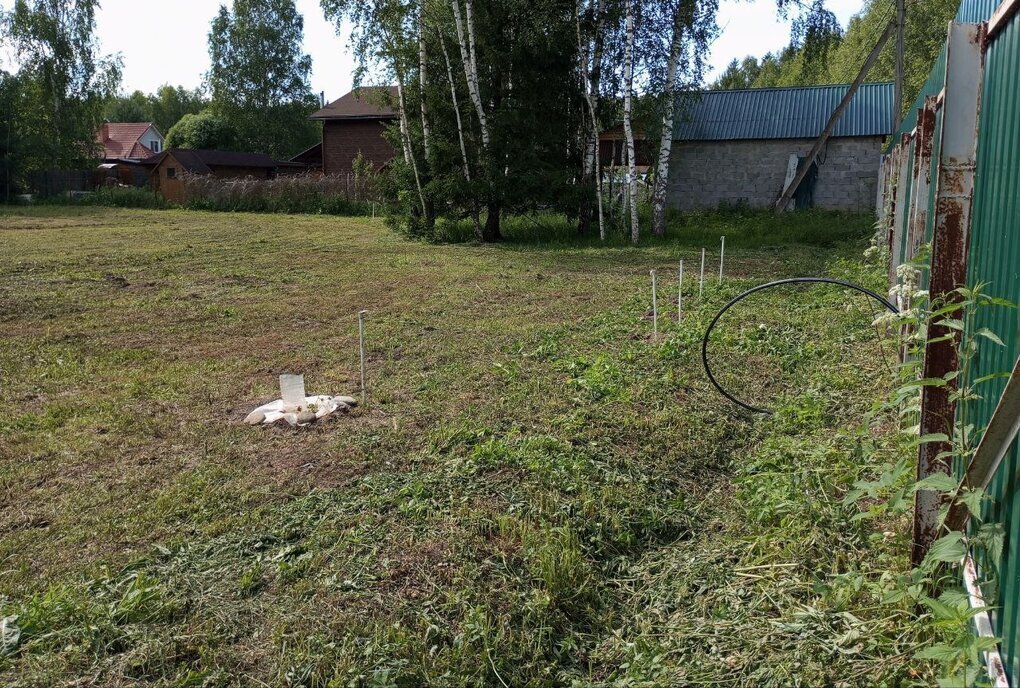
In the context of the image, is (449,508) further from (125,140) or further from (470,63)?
(125,140)

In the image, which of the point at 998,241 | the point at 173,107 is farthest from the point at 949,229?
the point at 173,107

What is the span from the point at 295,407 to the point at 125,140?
82.4 metres

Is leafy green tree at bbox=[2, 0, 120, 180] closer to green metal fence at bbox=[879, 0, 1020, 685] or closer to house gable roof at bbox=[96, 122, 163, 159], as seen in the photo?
house gable roof at bbox=[96, 122, 163, 159]

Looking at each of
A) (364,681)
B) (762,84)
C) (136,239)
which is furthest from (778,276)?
(762,84)

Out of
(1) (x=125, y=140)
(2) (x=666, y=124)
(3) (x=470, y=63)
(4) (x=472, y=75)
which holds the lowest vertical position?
(2) (x=666, y=124)

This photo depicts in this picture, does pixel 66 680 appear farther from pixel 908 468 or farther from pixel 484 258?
pixel 484 258

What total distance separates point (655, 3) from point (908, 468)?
17.7 m

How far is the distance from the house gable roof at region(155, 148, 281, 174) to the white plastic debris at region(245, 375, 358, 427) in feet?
146

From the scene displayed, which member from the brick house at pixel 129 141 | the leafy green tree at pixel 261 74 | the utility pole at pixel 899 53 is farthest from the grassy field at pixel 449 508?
the brick house at pixel 129 141

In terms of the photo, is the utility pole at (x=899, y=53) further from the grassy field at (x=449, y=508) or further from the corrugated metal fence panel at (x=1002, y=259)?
the corrugated metal fence panel at (x=1002, y=259)

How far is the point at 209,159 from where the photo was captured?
50.5m

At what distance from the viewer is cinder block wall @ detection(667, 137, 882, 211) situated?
961 inches

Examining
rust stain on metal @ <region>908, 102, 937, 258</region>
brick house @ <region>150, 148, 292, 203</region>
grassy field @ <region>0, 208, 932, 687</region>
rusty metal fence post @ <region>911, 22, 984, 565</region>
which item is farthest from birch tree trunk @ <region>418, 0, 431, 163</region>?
brick house @ <region>150, 148, 292, 203</region>

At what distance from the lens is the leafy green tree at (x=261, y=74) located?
57.6m
